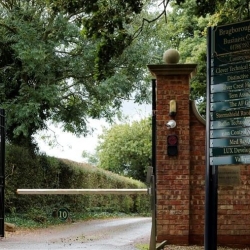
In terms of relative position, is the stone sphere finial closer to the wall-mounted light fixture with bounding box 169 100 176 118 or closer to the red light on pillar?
the wall-mounted light fixture with bounding box 169 100 176 118

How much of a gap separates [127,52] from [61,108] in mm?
2894

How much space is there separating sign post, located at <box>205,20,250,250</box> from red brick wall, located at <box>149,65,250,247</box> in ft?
11.6

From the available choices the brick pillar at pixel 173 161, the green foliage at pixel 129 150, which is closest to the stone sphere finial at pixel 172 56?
the brick pillar at pixel 173 161

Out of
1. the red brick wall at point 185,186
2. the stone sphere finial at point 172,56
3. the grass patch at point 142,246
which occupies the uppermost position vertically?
the stone sphere finial at point 172,56

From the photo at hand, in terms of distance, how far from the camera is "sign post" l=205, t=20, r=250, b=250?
18.3 ft

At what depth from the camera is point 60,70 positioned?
56.6ft

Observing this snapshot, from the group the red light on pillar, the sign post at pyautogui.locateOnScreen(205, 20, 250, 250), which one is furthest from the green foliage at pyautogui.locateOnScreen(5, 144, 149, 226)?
the sign post at pyautogui.locateOnScreen(205, 20, 250, 250)

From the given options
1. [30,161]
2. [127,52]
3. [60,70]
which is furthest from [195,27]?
[30,161]

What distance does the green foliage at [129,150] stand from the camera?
37.8m

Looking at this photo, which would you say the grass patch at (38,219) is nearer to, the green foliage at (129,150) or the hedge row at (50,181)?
the hedge row at (50,181)

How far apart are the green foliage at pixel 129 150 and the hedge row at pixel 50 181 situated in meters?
14.0

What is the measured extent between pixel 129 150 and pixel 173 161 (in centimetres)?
2892

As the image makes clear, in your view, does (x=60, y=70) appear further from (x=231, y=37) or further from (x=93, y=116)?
(x=231, y=37)

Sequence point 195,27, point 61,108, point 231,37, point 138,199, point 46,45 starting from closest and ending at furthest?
point 231,37
point 46,45
point 61,108
point 195,27
point 138,199
